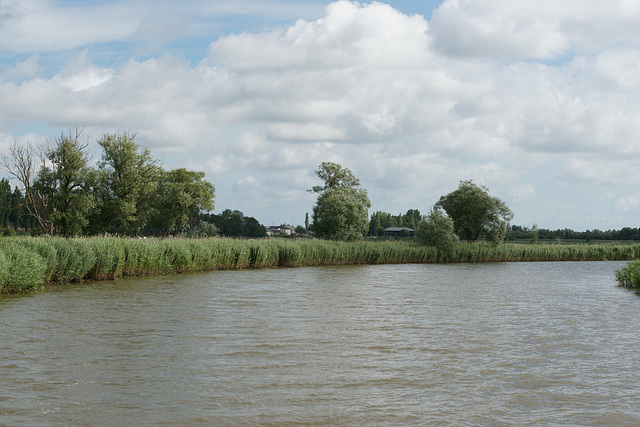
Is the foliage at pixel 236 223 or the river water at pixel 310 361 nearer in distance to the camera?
the river water at pixel 310 361

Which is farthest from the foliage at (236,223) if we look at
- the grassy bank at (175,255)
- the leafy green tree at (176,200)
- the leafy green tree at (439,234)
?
the grassy bank at (175,255)

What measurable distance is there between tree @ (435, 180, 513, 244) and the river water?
45.4 metres

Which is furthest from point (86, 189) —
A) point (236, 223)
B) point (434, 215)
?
point (236, 223)

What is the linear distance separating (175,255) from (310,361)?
840 inches

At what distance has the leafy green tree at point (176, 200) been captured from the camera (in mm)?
57469

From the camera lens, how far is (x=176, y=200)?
189 ft

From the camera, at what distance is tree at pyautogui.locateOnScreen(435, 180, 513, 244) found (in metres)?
65.4

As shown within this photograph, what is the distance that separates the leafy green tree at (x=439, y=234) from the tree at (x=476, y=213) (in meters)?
11.6

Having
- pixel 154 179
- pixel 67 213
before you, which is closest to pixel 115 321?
pixel 67 213

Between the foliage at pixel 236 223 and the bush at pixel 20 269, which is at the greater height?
the foliage at pixel 236 223

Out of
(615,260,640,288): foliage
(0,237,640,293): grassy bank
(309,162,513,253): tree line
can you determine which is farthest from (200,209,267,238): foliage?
(615,260,640,288): foliage

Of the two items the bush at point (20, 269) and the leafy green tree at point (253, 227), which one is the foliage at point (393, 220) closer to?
the leafy green tree at point (253, 227)

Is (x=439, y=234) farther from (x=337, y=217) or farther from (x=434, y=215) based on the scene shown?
(x=337, y=217)

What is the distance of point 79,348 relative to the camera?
11523 mm
